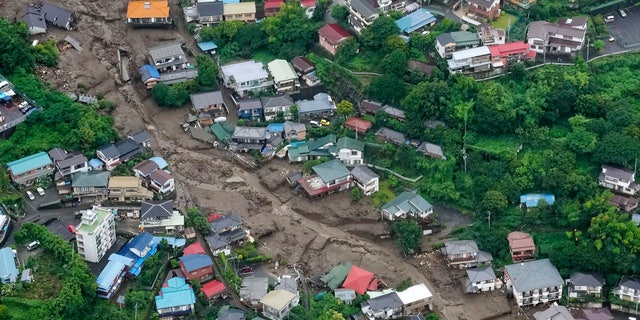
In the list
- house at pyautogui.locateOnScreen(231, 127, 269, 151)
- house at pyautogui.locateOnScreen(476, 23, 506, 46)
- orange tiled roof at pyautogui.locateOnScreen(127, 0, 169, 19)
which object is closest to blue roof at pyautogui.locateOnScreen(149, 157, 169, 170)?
house at pyautogui.locateOnScreen(231, 127, 269, 151)

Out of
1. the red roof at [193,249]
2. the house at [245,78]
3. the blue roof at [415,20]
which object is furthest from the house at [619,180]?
the red roof at [193,249]

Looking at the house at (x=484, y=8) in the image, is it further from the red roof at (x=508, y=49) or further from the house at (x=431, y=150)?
the house at (x=431, y=150)

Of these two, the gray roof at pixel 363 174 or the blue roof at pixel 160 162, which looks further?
the blue roof at pixel 160 162

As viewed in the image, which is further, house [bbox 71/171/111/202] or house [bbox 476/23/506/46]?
house [bbox 476/23/506/46]

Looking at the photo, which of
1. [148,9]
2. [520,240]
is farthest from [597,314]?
[148,9]

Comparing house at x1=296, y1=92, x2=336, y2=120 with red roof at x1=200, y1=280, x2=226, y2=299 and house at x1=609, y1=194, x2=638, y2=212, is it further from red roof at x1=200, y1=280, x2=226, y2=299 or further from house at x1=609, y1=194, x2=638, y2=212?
house at x1=609, y1=194, x2=638, y2=212

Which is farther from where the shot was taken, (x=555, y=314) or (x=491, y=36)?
(x=491, y=36)

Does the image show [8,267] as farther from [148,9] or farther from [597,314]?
[597,314]
